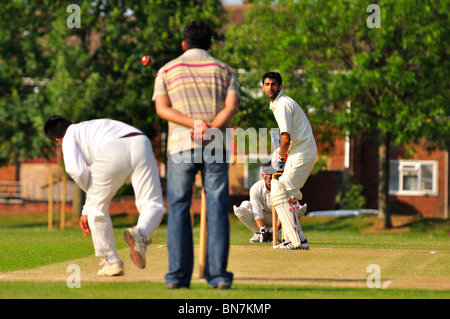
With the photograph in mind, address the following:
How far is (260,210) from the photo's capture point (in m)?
12.9

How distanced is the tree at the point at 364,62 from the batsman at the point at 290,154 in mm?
15866

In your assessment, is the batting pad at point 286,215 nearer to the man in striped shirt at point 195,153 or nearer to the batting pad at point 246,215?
the batting pad at point 246,215

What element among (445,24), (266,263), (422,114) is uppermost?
(445,24)

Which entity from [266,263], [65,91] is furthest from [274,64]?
[266,263]

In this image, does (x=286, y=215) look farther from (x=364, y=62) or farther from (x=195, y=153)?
(x=364, y=62)

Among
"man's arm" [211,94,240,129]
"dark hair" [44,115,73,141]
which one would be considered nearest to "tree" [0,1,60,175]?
"dark hair" [44,115,73,141]

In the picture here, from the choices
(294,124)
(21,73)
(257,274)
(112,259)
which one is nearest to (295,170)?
(294,124)

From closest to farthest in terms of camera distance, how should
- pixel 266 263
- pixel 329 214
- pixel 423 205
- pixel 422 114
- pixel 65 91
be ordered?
pixel 266 263 < pixel 422 114 < pixel 65 91 < pixel 329 214 < pixel 423 205

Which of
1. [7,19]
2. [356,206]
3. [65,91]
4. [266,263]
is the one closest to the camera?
[266,263]

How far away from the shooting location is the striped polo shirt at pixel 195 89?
689 cm

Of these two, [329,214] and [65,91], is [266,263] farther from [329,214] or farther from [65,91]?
[329,214]

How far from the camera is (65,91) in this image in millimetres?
28078

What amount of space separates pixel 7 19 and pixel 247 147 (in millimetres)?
9977

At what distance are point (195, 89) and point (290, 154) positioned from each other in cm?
413
